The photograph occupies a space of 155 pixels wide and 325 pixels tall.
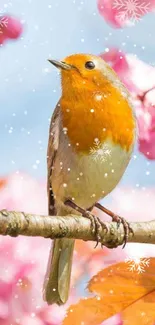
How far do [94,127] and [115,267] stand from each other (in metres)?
0.22

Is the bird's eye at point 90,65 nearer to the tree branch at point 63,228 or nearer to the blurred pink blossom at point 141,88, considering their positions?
the blurred pink blossom at point 141,88

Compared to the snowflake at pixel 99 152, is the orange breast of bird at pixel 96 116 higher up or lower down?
higher up

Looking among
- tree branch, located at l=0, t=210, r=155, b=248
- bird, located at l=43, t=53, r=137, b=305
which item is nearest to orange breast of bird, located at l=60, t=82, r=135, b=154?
bird, located at l=43, t=53, r=137, b=305

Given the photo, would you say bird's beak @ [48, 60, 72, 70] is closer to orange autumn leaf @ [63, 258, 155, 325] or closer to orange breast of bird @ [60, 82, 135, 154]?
orange breast of bird @ [60, 82, 135, 154]

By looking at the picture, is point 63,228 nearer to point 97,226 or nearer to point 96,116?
point 97,226

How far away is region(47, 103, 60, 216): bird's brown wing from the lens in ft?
3.52

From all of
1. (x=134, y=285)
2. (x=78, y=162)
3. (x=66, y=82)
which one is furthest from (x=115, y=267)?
(x=66, y=82)

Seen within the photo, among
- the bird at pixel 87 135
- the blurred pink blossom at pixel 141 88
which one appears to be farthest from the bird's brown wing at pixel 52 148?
the blurred pink blossom at pixel 141 88

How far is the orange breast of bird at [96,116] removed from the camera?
1.02 m

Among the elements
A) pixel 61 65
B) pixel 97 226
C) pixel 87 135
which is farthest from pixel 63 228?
pixel 61 65

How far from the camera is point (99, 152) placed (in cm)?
103

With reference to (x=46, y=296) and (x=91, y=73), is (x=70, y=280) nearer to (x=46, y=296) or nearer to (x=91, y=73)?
(x=46, y=296)

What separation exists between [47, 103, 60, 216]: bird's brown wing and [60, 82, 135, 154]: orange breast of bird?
0.03 m

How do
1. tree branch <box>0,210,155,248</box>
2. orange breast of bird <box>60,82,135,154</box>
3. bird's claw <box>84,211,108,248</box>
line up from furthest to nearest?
orange breast of bird <box>60,82,135,154</box> < bird's claw <box>84,211,108,248</box> < tree branch <box>0,210,155,248</box>
